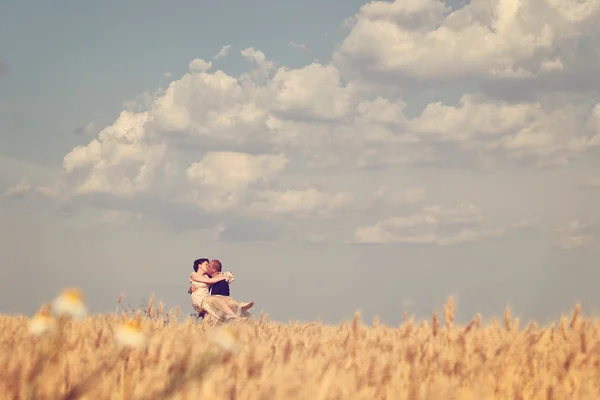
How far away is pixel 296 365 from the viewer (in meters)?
3.33

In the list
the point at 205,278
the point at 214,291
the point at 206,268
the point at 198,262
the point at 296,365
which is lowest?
the point at 296,365

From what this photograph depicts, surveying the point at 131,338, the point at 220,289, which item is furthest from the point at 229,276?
the point at 131,338

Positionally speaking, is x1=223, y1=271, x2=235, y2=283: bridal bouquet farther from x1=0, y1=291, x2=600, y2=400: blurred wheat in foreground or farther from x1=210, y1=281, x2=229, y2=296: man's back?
x1=0, y1=291, x2=600, y2=400: blurred wheat in foreground

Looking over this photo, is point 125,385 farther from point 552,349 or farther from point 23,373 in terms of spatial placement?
point 552,349

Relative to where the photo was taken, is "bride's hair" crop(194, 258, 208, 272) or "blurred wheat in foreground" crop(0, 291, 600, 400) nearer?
"blurred wheat in foreground" crop(0, 291, 600, 400)

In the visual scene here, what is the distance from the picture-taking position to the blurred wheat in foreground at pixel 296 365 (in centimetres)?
264

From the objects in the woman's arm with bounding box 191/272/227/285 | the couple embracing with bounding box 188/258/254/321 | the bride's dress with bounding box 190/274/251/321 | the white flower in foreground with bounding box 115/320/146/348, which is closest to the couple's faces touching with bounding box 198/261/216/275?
the couple embracing with bounding box 188/258/254/321

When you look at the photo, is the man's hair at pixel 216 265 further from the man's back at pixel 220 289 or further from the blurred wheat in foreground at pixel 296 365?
the blurred wheat in foreground at pixel 296 365

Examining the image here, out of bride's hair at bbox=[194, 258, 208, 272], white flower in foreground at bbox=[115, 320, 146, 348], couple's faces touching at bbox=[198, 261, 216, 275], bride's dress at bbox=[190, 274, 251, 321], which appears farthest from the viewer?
bride's hair at bbox=[194, 258, 208, 272]

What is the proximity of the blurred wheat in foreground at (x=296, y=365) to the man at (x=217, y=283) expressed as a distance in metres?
9.32

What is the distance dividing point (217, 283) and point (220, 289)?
0.61 feet

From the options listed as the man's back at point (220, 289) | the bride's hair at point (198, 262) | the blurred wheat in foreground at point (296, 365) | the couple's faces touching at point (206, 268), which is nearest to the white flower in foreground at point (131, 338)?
the blurred wheat in foreground at point (296, 365)

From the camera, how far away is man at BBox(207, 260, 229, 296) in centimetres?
1475

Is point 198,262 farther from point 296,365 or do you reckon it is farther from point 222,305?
point 296,365
